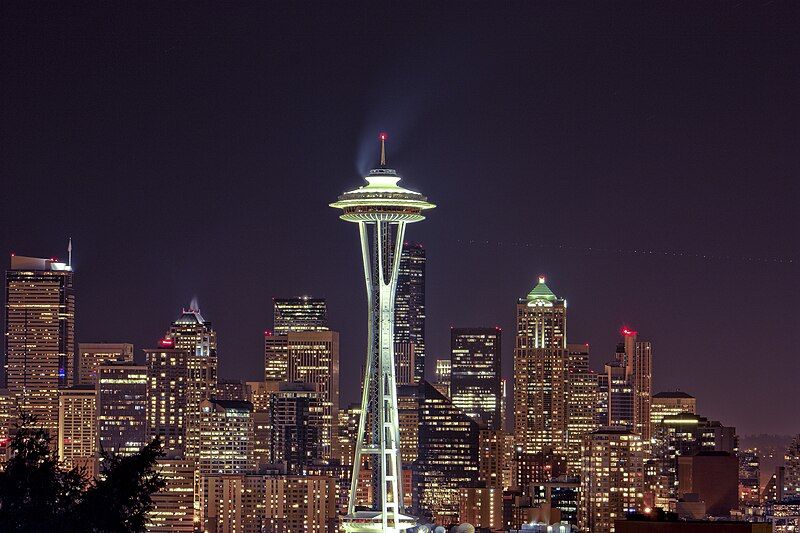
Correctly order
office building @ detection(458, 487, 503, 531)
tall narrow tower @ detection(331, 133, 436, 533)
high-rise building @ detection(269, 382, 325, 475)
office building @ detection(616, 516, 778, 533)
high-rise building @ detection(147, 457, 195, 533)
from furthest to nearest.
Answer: high-rise building @ detection(269, 382, 325, 475) < office building @ detection(458, 487, 503, 531) < high-rise building @ detection(147, 457, 195, 533) < tall narrow tower @ detection(331, 133, 436, 533) < office building @ detection(616, 516, 778, 533)

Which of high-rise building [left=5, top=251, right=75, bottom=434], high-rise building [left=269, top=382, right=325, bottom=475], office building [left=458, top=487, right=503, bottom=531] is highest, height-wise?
high-rise building [left=5, top=251, right=75, bottom=434]

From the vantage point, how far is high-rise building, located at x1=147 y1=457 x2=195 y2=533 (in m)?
94.9

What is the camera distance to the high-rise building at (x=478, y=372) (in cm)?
12631

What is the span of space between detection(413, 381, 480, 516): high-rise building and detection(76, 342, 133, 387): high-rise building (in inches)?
879

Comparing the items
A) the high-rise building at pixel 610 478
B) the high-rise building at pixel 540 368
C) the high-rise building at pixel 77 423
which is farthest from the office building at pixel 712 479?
the high-rise building at pixel 77 423

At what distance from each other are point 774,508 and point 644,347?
46425 millimetres

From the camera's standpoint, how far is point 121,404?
122 meters

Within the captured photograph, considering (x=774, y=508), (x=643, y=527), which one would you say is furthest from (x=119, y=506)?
(x=774, y=508)

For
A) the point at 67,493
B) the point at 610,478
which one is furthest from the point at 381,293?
the point at 67,493

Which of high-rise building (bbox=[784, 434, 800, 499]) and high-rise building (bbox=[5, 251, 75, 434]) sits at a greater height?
high-rise building (bbox=[5, 251, 75, 434])

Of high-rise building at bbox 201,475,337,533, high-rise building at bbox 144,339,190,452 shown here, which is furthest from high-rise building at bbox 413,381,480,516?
high-rise building at bbox 144,339,190,452

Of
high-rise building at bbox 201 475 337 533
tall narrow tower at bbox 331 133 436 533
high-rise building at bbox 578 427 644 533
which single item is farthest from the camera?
high-rise building at bbox 201 475 337 533

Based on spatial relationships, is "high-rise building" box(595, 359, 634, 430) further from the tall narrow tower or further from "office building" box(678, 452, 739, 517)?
the tall narrow tower

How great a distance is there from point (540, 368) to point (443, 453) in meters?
14.2
